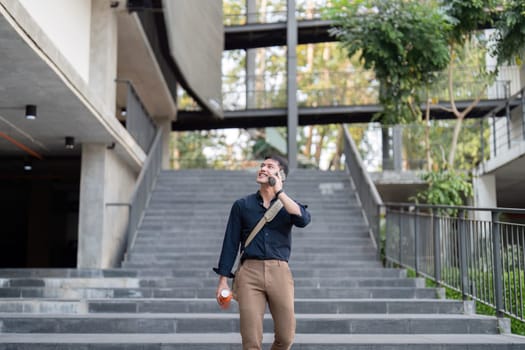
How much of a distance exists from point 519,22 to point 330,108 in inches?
281

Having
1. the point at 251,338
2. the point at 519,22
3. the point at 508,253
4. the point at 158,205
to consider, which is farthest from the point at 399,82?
the point at 251,338

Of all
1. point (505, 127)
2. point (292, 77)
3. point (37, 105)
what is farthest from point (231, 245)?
point (505, 127)

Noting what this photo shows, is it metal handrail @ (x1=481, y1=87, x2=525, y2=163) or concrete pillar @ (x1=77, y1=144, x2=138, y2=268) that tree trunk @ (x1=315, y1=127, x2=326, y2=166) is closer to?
metal handrail @ (x1=481, y1=87, x2=525, y2=163)

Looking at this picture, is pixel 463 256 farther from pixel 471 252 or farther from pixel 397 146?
pixel 397 146

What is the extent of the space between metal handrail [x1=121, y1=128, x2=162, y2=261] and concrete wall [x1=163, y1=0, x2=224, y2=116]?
5.85 ft

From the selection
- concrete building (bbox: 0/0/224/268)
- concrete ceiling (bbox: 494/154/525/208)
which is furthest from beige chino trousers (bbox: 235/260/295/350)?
concrete ceiling (bbox: 494/154/525/208)

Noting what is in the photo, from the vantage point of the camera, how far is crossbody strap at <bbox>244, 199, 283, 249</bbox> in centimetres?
373

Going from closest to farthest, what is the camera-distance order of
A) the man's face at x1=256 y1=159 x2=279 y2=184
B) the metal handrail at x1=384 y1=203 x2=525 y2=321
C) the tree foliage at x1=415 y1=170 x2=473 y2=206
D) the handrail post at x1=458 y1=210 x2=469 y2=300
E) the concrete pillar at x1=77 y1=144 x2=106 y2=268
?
the man's face at x1=256 y1=159 x2=279 y2=184 → the metal handrail at x1=384 y1=203 x2=525 y2=321 → the handrail post at x1=458 y1=210 x2=469 y2=300 → the concrete pillar at x1=77 y1=144 x2=106 y2=268 → the tree foliage at x1=415 y1=170 x2=473 y2=206

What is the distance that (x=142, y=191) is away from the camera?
11469 millimetres

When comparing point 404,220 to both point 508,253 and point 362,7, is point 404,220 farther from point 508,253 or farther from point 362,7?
point 362,7

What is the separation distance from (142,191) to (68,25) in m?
3.44

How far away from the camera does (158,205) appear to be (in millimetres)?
12406

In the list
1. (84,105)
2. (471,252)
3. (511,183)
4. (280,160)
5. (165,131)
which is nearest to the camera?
(280,160)

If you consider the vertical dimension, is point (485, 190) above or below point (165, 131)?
below
